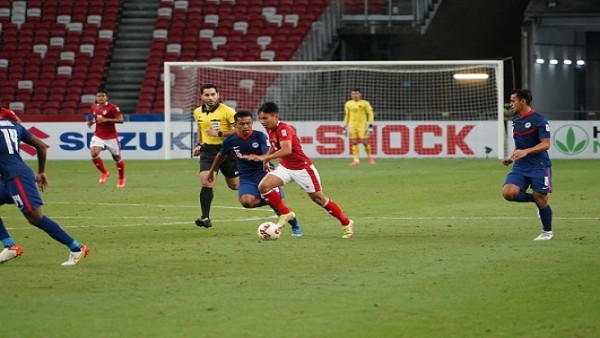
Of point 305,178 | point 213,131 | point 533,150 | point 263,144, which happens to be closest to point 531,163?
point 533,150

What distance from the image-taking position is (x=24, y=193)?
1146 centimetres

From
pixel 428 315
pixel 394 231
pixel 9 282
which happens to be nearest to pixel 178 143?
pixel 394 231

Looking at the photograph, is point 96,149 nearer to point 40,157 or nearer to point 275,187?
point 275,187

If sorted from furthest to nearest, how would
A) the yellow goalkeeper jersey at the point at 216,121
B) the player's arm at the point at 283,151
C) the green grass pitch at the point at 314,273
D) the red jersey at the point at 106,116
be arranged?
the red jersey at the point at 106,116 → the yellow goalkeeper jersey at the point at 216,121 → the player's arm at the point at 283,151 → the green grass pitch at the point at 314,273

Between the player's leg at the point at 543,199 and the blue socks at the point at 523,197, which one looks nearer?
the player's leg at the point at 543,199

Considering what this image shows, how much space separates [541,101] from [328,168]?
12.4 m

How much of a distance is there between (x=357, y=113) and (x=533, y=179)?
1714 centimetres

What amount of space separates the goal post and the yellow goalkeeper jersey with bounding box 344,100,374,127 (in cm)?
235

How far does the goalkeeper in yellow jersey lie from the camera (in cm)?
3102

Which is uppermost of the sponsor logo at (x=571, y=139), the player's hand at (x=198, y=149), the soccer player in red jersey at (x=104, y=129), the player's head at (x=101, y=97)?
the player's hand at (x=198, y=149)

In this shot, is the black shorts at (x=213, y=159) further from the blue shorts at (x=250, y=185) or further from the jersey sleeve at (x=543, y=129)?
the jersey sleeve at (x=543, y=129)

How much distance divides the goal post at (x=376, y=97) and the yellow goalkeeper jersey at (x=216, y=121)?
16.0m

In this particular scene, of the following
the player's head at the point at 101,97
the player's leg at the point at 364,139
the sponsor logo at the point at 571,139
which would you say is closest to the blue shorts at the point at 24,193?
the player's head at the point at 101,97

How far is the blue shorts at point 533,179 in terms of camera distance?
1395 cm
